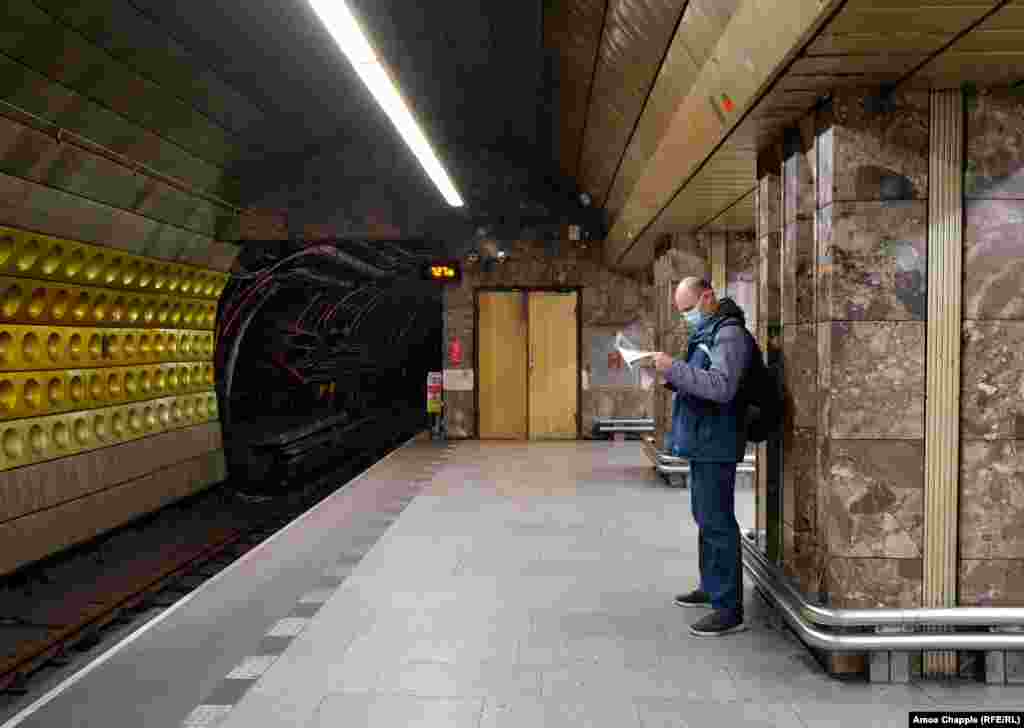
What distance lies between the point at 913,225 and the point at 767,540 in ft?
6.10

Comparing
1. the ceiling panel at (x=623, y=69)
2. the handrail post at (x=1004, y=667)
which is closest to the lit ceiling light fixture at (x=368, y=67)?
the ceiling panel at (x=623, y=69)

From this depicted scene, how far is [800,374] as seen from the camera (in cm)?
412

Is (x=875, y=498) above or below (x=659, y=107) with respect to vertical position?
below

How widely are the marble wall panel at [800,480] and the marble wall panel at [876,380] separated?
27 centimetres

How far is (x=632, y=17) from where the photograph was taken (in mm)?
5781

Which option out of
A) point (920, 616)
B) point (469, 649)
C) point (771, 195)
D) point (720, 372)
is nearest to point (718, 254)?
point (771, 195)

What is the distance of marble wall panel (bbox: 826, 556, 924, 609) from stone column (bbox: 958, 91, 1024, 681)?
216 mm

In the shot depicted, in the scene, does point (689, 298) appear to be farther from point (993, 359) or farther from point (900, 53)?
point (900, 53)

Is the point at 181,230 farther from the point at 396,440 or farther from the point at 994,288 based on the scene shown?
the point at 396,440

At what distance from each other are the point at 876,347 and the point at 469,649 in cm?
229

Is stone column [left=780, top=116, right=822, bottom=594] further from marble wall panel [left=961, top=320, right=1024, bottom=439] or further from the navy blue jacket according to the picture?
marble wall panel [left=961, top=320, right=1024, bottom=439]

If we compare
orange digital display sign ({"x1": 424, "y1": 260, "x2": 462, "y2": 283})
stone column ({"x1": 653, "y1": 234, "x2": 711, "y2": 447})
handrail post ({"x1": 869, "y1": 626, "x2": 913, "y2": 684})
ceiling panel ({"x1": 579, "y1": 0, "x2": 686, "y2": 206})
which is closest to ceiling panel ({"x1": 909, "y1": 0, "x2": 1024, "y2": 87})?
ceiling panel ({"x1": 579, "y1": 0, "x2": 686, "y2": 206})

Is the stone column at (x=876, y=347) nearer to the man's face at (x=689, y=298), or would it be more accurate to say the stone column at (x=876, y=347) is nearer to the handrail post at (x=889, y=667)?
the handrail post at (x=889, y=667)

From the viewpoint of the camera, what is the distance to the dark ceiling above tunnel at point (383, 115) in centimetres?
770
